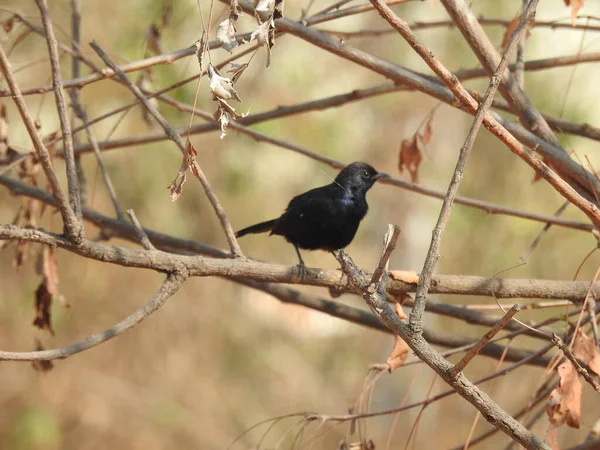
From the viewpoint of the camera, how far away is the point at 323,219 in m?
5.06

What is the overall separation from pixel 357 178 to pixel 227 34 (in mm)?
3503

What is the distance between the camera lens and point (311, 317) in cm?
1297

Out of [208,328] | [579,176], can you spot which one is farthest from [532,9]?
[208,328]

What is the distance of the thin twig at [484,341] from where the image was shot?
5.54ft

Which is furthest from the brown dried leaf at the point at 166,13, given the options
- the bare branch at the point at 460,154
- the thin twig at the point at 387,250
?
the thin twig at the point at 387,250

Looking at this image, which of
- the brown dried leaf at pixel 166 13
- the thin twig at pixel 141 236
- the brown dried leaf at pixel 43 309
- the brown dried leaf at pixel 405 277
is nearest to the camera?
the thin twig at pixel 141 236

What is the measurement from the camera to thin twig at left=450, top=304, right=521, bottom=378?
5.54 ft

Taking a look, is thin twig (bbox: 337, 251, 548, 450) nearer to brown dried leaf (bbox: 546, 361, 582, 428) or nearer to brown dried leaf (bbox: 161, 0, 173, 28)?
brown dried leaf (bbox: 546, 361, 582, 428)

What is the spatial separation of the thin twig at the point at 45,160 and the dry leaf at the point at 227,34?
61 cm

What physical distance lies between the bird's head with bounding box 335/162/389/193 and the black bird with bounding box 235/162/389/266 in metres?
0.04

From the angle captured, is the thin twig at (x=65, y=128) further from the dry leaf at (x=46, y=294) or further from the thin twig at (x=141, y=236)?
the dry leaf at (x=46, y=294)

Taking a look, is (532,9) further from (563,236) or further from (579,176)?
(563,236)

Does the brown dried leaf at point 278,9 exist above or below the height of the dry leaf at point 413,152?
below

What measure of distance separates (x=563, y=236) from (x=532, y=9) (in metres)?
9.20
